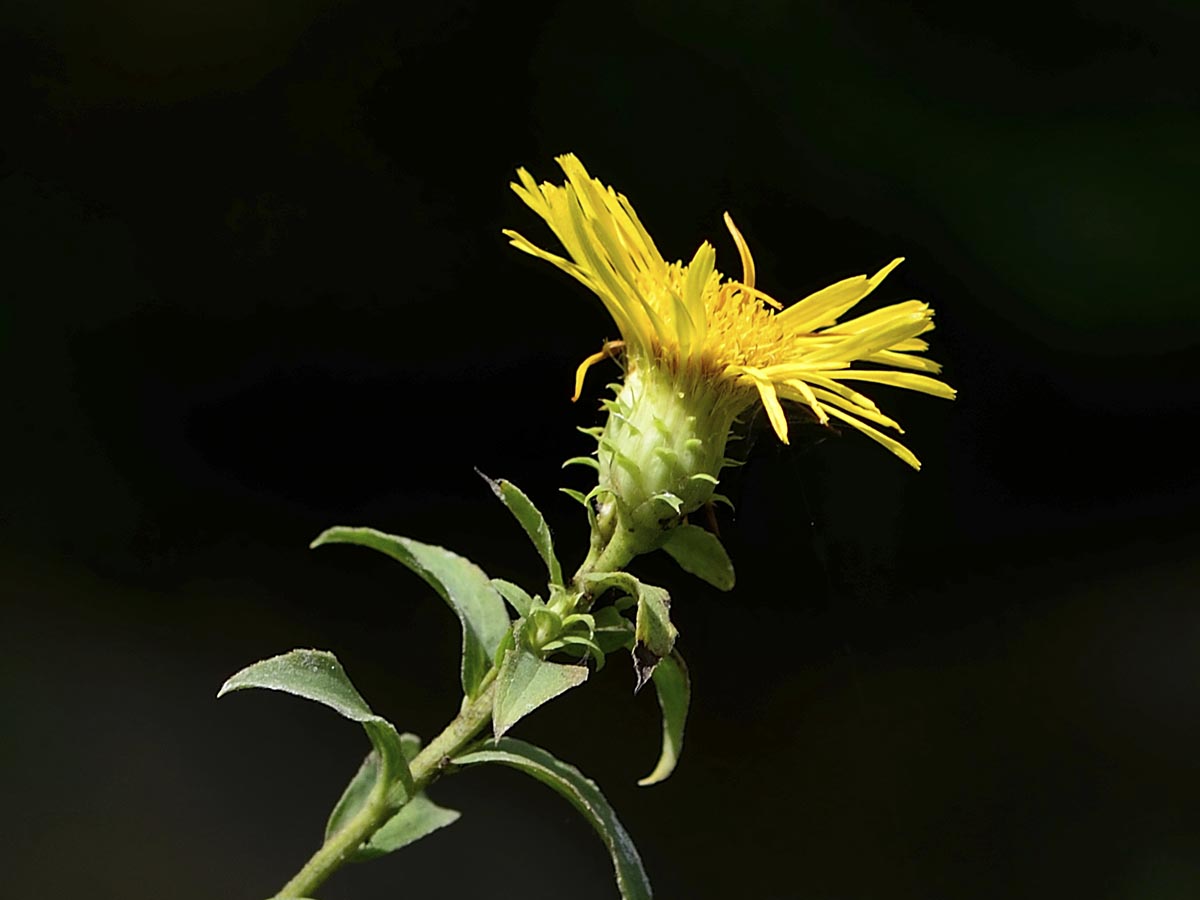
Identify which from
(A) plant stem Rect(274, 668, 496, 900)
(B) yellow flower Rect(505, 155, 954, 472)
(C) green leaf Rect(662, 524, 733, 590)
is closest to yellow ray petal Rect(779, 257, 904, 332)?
(B) yellow flower Rect(505, 155, 954, 472)

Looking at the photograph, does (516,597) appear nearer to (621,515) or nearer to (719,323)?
(621,515)

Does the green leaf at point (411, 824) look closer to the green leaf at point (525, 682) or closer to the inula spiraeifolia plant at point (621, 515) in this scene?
the inula spiraeifolia plant at point (621, 515)

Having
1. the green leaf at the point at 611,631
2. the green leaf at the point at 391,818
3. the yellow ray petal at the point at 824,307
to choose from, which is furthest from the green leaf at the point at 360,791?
the yellow ray petal at the point at 824,307

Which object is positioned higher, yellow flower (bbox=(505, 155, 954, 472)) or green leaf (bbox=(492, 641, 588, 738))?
yellow flower (bbox=(505, 155, 954, 472))

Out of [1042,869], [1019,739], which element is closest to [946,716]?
[1019,739]

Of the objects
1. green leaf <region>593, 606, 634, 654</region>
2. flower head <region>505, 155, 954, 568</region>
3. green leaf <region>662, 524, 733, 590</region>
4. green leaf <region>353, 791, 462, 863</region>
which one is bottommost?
green leaf <region>353, 791, 462, 863</region>

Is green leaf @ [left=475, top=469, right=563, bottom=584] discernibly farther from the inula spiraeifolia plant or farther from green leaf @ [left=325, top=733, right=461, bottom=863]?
green leaf @ [left=325, top=733, right=461, bottom=863]

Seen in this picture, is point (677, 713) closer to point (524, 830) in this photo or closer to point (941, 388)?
point (941, 388)

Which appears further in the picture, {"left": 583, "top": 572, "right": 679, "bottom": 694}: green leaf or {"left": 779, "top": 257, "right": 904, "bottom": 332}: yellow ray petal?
{"left": 779, "top": 257, "right": 904, "bottom": 332}: yellow ray petal
